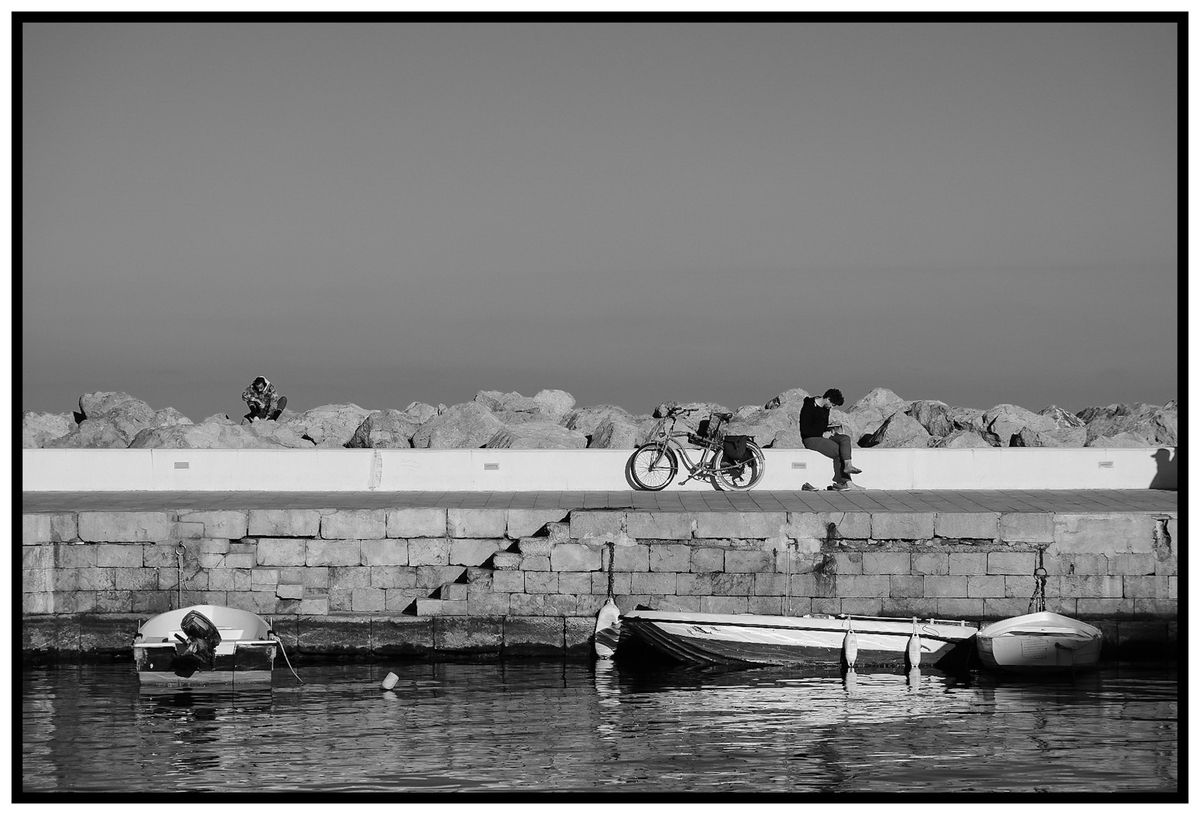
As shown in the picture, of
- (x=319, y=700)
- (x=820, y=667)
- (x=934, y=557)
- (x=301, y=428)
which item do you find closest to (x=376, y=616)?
(x=319, y=700)

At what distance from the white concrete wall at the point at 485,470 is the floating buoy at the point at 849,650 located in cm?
429

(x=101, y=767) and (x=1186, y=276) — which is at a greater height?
(x=1186, y=276)

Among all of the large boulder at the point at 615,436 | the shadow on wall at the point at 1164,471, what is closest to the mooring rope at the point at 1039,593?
the shadow on wall at the point at 1164,471

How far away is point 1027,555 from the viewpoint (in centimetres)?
1459

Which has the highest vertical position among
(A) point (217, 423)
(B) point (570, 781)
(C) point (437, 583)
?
(A) point (217, 423)

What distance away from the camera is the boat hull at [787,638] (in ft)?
45.5

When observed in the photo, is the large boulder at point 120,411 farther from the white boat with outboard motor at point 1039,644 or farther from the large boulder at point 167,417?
the white boat with outboard motor at point 1039,644

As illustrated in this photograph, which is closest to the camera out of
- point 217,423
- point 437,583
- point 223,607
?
point 223,607

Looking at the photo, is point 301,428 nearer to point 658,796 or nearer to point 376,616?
point 376,616

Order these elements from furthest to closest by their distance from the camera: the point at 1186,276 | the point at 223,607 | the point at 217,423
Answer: the point at 217,423 < the point at 223,607 < the point at 1186,276

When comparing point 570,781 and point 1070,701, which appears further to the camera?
point 1070,701

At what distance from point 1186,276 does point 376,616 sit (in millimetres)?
8569

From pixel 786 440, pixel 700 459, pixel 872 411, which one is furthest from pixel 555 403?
pixel 700 459

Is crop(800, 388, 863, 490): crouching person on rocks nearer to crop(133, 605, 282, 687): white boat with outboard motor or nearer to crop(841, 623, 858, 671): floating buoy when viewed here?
crop(841, 623, 858, 671): floating buoy
